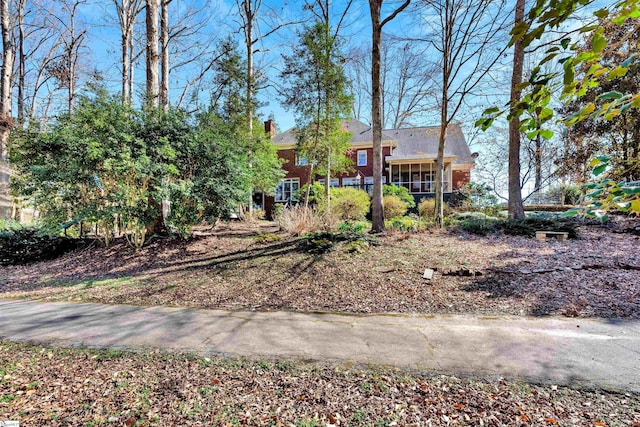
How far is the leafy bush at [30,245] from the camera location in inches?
301

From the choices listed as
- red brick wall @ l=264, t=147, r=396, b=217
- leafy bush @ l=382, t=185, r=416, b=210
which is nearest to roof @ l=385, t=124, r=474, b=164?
red brick wall @ l=264, t=147, r=396, b=217

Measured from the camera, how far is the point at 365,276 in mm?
5066

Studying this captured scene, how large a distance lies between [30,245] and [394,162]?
19.6 meters

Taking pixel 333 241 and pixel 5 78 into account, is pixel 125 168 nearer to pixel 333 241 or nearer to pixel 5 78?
pixel 333 241

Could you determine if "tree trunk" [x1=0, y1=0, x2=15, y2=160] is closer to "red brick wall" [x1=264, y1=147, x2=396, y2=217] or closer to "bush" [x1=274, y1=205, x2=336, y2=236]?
"bush" [x1=274, y1=205, x2=336, y2=236]

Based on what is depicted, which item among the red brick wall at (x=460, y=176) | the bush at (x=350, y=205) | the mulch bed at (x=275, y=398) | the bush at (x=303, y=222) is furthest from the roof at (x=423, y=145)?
the mulch bed at (x=275, y=398)

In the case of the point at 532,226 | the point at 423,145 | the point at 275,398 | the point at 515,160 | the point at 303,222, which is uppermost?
the point at 423,145

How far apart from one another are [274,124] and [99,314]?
69.7 ft

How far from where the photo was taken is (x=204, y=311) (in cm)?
398

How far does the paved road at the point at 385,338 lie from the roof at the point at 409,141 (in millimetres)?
19092

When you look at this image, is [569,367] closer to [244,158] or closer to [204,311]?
[204,311]

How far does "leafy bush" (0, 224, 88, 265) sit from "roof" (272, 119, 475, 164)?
636 inches

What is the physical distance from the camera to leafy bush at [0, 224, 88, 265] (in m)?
7.64

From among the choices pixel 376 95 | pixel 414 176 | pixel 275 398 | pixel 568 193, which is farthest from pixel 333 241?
pixel 568 193
